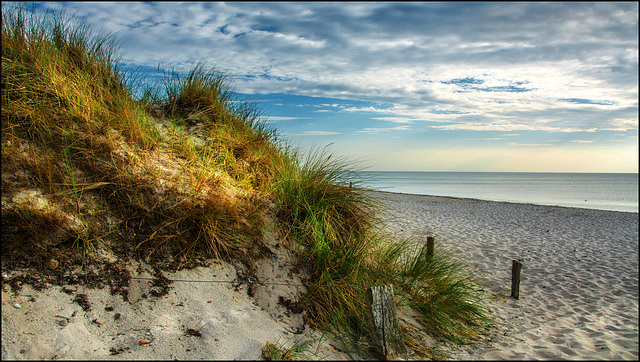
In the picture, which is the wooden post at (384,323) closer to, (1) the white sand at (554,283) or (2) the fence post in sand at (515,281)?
(1) the white sand at (554,283)

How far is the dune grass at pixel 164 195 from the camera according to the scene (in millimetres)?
3500

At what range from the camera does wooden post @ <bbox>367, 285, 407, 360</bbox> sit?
321 centimetres

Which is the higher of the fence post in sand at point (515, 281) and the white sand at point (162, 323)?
the white sand at point (162, 323)

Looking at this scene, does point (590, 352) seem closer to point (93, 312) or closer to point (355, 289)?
point (355, 289)

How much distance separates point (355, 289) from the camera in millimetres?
3988

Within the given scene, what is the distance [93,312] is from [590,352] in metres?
5.22

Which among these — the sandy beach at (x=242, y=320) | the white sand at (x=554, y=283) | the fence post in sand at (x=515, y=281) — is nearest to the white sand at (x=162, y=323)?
the sandy beach at (x=242, y=320)

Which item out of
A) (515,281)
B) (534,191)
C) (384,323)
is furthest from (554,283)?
(534,191)

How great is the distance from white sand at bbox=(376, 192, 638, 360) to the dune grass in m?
0.60

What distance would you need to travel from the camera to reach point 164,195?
12.9 feet

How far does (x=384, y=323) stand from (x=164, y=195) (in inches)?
115

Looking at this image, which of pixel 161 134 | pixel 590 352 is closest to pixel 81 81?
pixel 161 134

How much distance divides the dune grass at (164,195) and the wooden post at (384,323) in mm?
383

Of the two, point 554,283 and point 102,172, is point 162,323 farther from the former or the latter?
point 554,283
